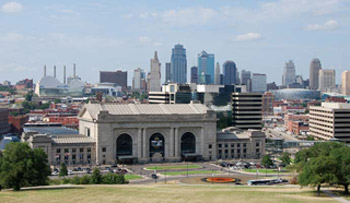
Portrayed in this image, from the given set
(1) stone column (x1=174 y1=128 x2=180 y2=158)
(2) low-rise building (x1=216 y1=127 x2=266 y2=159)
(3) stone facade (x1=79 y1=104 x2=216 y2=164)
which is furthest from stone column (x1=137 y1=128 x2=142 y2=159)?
(2) low-rise building (x1=216 y1=127 x2=266 y2=159)

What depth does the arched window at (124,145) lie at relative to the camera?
15588 centimetres

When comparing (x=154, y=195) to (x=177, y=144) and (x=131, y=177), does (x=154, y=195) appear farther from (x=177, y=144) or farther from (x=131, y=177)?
(x=177, y=144)

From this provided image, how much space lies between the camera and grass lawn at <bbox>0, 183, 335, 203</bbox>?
78438 mm

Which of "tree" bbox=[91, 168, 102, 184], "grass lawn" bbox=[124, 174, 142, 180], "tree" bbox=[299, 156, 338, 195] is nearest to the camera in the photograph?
"tree" bbox=[299, 156, 338, 195]

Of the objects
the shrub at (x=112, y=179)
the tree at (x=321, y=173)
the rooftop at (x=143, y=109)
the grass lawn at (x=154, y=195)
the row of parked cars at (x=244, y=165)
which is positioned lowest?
the row of parked cars at (x=244, y=165)

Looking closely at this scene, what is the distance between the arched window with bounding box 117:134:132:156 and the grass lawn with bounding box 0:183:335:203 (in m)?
63.4

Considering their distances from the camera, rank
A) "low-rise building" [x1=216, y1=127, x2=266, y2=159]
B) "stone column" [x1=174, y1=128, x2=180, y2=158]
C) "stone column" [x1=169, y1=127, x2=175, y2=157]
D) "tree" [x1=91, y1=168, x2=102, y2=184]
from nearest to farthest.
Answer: "tree" [x1=91, y1=168, x2=102, y2=184] < "stone column" [x1=169, y1=127, x2=175, y2=157] < "stone column" [x1=174, y1=128, x2=180, y2=158] < "low-rise building" [x1=216, y1=127, x2=266, y2=159]

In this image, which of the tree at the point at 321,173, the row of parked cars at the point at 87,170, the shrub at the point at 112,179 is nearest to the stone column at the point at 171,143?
the row of parked cars at the point at 87,170

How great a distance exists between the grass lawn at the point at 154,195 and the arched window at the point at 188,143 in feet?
233

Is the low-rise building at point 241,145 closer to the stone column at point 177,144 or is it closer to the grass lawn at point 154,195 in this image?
the stone column at point 177,144

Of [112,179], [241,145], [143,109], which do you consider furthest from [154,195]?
[241,145]

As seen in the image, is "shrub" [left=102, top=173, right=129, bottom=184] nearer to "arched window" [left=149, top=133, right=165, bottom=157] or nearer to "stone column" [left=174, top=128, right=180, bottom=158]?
"arched window" [left=149, top=133, right=165, bottom=157]

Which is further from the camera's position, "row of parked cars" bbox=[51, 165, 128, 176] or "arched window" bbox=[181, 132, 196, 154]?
"arched window" bbox=[181, 132, 196, 154]

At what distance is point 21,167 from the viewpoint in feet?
294
